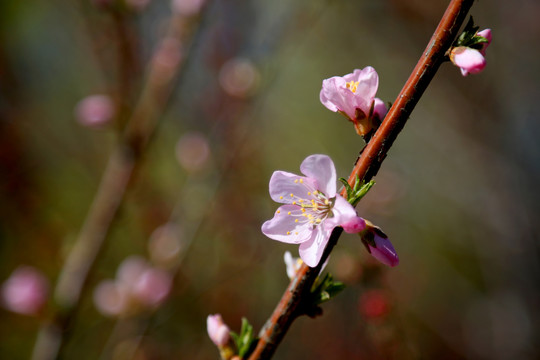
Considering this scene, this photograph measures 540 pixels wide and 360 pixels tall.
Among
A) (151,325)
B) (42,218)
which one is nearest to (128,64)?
(151,325)

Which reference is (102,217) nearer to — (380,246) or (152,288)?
(152,288)

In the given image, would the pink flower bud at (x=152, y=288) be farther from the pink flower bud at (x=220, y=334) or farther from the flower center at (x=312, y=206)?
the flower center at (x=312, y=206)

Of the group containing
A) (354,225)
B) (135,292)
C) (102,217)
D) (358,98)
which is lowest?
(135,292)

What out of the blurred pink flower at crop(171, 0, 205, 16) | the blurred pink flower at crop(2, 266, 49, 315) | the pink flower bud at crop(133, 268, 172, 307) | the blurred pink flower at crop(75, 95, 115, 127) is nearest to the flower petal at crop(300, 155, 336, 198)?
the blurred pink flower at crop(171, 0, 205, 16)

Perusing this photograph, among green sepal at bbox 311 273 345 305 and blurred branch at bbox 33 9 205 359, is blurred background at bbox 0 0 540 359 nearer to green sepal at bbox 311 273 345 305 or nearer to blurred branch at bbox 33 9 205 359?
blurred branch at bbox 33 9 205 359

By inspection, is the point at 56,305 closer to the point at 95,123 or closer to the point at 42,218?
the point at 95,123

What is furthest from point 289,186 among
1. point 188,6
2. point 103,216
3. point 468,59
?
point 188,6
